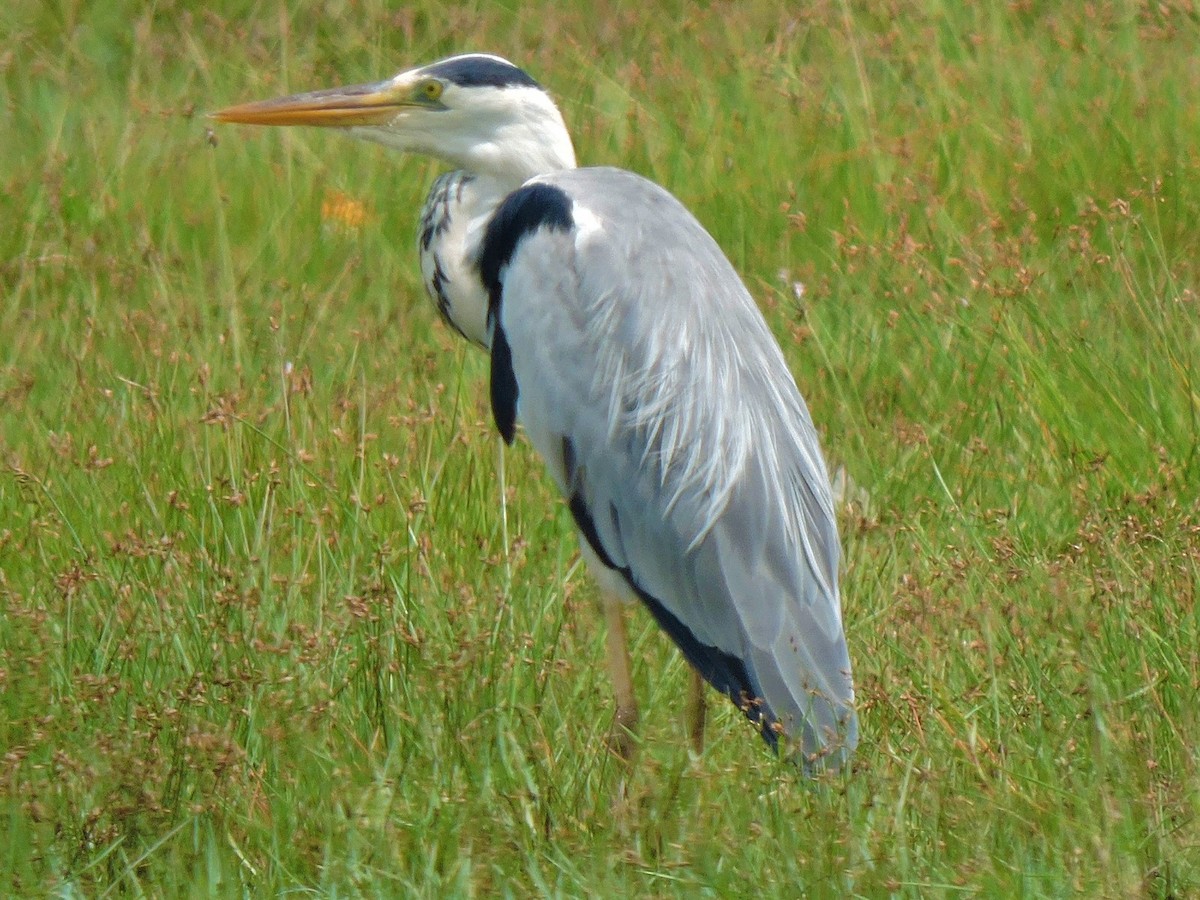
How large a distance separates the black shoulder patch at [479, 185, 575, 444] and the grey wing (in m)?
0.03

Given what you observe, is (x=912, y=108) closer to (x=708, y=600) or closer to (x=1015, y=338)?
(x=1015, y=338)

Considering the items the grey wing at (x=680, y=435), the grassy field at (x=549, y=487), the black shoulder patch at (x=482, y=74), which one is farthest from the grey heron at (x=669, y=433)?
the black shoulder patch at (x=482, y=74)

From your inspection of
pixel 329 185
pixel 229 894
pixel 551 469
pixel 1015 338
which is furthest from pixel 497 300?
pixel 329 185

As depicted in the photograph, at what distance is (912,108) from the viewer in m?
5.91

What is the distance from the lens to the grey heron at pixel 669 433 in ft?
10.8

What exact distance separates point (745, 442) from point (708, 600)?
0.31m

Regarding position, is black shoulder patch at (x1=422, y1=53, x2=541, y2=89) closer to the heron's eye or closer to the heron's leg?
the heron's eye

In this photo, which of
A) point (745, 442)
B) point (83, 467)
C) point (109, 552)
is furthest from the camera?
point (83, 467)

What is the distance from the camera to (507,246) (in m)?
3.79

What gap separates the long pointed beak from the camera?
163 inches

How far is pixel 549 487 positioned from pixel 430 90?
3.06 feet

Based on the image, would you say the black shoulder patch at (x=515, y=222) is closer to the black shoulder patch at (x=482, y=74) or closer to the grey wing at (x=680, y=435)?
the grey wing at (x=680, y=435)

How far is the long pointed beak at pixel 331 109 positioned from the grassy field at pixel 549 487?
0.49m

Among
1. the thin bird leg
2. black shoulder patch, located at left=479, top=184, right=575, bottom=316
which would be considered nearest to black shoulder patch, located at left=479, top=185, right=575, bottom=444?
black shoulder patch, located at left=479, top=184, right=575, bottom=316
